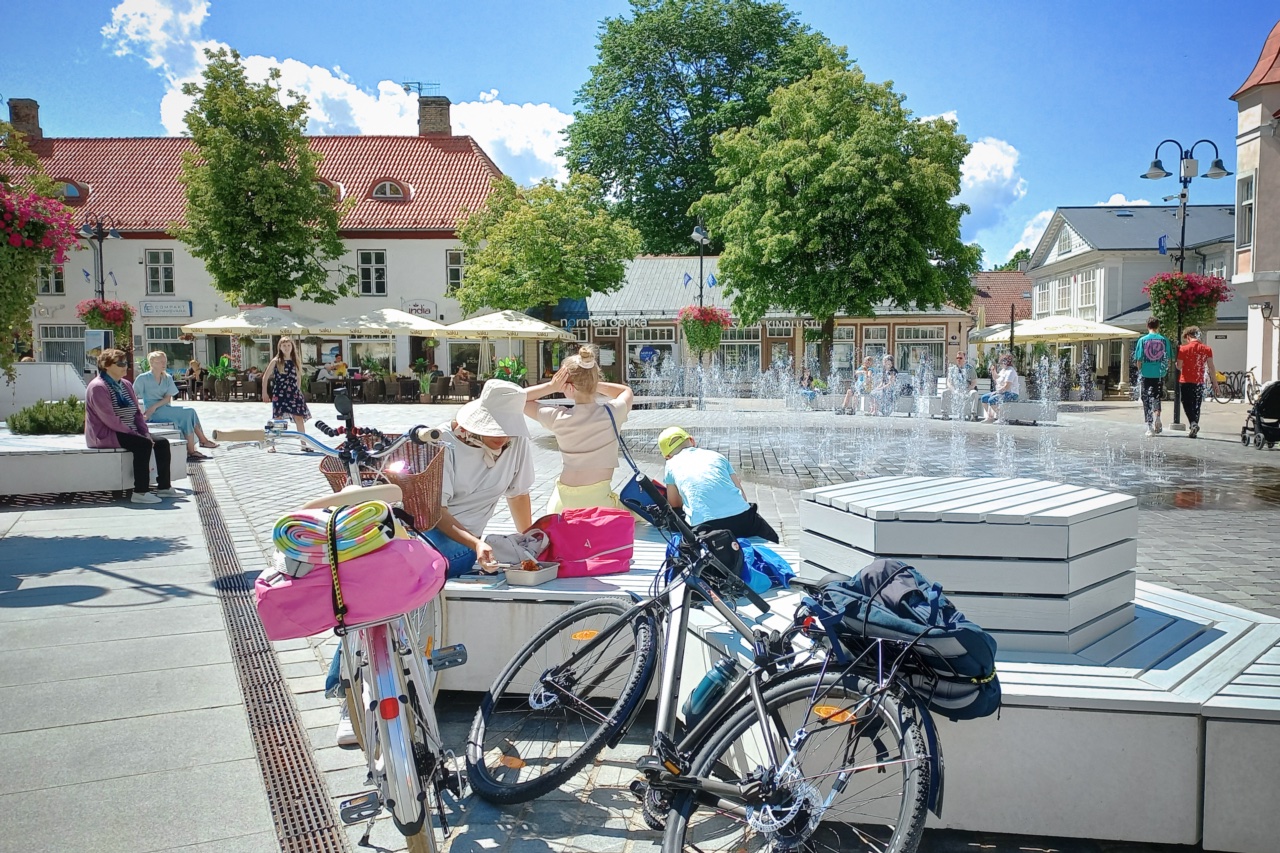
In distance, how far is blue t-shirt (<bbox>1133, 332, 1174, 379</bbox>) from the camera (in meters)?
17.2

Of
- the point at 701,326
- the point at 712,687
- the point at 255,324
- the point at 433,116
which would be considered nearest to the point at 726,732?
the point at 712,687

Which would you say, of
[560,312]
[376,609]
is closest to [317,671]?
[376,609]

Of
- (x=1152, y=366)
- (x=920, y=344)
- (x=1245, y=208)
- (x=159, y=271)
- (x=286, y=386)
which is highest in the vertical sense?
(x=1245, y=208)

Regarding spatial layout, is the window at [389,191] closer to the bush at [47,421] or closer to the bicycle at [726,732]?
the bush at [47,421]

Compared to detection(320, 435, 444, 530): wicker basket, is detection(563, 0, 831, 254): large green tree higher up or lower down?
higher up

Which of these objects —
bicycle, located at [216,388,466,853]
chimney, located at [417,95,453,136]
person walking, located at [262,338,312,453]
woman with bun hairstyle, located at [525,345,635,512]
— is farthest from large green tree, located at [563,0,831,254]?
bicycle, located at [216,388,466,853]

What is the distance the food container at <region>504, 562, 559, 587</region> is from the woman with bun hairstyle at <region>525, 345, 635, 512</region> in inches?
60.6

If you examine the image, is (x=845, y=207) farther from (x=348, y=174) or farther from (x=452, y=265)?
(x=348, y=174)

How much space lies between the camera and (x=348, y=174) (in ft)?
135

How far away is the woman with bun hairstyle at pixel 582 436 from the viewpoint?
19.1 ft

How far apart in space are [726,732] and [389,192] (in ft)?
133

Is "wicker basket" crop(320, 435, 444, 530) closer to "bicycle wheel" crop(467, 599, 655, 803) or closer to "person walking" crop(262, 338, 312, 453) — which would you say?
"bicycle wheel" crop(467, 599, 655, 803)

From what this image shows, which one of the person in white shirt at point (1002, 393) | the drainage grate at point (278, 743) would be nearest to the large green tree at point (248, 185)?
the person in white shirt at point (1002, 393)

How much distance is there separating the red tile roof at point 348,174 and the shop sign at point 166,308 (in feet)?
9.98
